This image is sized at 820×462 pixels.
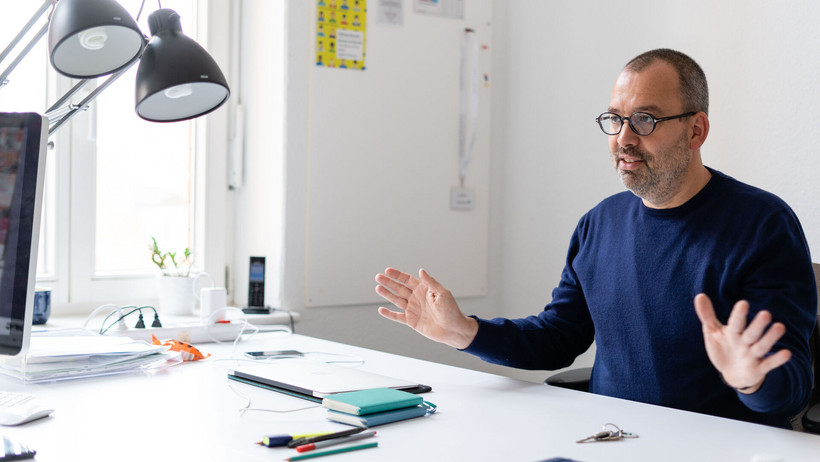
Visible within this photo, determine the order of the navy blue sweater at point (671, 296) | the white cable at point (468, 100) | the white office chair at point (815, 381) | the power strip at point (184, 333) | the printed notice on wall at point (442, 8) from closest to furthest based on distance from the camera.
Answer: the navy blue sweater at point (671, 296)
the white office chair at point (815, 381)
the power strip at point (184, 333)
the printed notice on wall at point (442, 8)
the white cable at point (468, 100)

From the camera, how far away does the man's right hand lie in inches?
64.1

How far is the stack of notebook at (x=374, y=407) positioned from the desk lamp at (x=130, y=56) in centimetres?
68

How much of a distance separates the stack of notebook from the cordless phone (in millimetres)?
1312

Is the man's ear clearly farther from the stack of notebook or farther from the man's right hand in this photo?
the stack of notebook

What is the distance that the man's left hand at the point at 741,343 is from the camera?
1.15 metres

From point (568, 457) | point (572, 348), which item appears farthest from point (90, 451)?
point (572, 348)

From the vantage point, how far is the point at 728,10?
7.74 feet

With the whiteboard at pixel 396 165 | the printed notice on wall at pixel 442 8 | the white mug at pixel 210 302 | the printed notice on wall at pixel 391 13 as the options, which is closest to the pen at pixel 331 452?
the white mug at pixel 210 302

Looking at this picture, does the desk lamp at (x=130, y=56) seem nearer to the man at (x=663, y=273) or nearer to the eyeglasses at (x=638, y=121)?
the man at (x=663, y=273)

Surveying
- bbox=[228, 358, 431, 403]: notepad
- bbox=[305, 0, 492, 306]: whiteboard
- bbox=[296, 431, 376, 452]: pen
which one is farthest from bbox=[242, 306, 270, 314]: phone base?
bbox=[296, 431, 376, 452]: pen

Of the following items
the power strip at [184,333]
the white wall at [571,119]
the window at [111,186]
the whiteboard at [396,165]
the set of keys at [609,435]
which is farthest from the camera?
the whiteboard at [396,165]

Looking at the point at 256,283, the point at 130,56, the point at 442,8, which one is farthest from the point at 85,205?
the point at 442,8

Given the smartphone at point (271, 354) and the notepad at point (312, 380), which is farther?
the smartphone at point (271, 354)

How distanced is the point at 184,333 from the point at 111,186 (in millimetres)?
868
